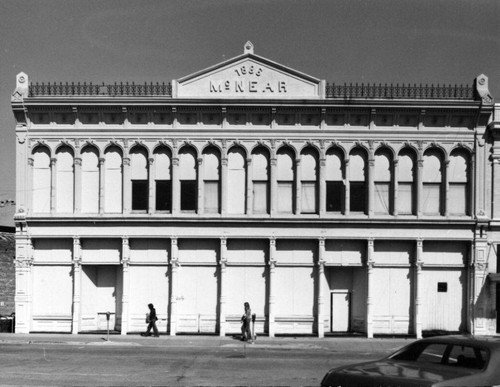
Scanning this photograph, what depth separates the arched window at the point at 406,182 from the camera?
2878cm

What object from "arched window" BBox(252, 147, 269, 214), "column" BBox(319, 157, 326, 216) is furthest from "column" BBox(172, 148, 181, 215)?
"column" BBox(319, 157, 326, 216)

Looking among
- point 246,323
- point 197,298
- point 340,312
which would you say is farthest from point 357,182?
point 197,298

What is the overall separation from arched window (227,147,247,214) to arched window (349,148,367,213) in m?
4.24

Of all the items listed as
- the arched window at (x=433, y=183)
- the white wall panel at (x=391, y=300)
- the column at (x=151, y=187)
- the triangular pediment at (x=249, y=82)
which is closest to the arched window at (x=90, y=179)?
the column at (x=151, y=187)

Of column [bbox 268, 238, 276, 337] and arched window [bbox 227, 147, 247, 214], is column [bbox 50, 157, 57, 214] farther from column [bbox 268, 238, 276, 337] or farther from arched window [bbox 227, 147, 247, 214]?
column [bbox 268, 238, 276, 337]

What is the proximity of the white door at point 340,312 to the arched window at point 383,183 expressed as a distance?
376 centimetres

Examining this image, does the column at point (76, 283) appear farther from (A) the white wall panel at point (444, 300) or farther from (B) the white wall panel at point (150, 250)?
(A) the white wall panel at point (444, 300)

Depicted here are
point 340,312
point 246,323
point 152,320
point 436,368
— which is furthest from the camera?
point 340,312

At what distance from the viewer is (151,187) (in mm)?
28453

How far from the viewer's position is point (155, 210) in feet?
93.5

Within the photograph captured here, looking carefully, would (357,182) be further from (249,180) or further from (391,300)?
(391,300)

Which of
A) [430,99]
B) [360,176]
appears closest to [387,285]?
[360,176]

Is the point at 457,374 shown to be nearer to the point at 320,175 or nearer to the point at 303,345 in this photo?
the point at 303,345

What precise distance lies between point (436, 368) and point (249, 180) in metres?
20.0
